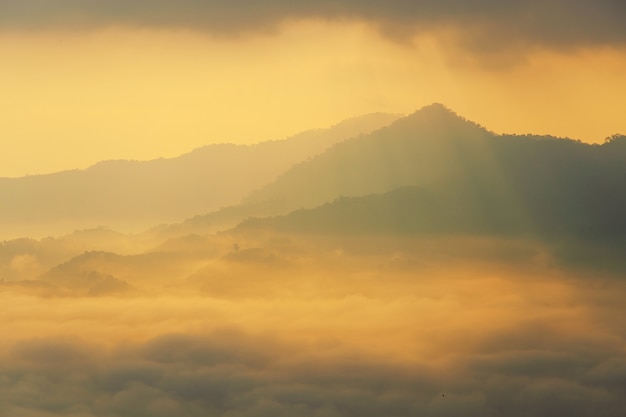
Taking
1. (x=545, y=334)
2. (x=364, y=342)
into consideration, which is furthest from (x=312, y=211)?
(x=545, y=334)

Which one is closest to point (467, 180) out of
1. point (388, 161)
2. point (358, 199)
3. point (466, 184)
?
point (466, 184)

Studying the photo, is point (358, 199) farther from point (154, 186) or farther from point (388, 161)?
point (154, 186)

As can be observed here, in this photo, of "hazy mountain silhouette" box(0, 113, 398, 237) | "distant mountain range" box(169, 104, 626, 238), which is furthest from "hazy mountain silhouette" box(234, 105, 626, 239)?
"hazy mountain silhouette" box(0, 113, 398, 237)

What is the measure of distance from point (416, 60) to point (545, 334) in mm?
2058

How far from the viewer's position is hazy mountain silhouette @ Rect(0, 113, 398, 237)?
734 centimetres

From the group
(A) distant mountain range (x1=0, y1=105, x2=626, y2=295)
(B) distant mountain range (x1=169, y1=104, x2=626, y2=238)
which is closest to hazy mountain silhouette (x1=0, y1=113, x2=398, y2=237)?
(A) distant mountain range (x1=0, y1=105, x2=626, y2=295)

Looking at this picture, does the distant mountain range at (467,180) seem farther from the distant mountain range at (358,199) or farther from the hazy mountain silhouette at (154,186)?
the hazy mountain silhouette at (154,186)

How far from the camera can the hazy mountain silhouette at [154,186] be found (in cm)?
734

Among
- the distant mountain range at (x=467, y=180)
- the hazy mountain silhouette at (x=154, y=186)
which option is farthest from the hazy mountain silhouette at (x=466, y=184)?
the hazy mountain silhouette at (x=154, y=186)

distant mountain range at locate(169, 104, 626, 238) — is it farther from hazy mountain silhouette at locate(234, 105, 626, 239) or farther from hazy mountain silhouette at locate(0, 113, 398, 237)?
hazy mountain silhouette at locate(0, 113, 398, 237)

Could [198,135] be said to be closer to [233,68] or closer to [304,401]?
[233,68]

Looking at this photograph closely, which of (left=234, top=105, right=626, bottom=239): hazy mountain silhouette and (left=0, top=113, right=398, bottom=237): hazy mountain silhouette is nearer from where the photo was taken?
(left=234, top=105, right=626, bottom=239): hazy mountain silhouette

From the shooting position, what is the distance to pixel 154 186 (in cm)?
750

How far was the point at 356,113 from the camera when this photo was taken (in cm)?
739
